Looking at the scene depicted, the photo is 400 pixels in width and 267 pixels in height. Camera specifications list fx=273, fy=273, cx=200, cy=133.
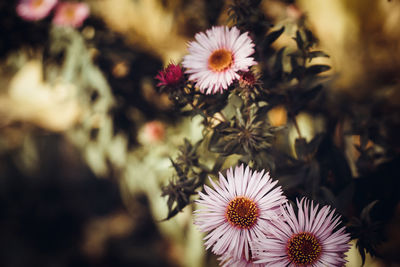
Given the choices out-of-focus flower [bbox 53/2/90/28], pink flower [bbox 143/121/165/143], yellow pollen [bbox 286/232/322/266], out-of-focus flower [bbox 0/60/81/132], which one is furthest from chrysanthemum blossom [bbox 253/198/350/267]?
out-of-focus flower [bbox 0/60/81/132]

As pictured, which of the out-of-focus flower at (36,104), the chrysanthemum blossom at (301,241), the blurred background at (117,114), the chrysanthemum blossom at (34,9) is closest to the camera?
the chrysanthemum blossom at (301,241)

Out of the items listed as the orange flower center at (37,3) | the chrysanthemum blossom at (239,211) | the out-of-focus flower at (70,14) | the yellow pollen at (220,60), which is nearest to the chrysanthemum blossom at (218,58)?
the yellow pollen at (220,60)

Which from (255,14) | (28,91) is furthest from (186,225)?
(28,91)

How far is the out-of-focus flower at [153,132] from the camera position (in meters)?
0.91

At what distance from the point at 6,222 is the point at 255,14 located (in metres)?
1.56

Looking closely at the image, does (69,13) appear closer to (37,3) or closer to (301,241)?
(37,3)

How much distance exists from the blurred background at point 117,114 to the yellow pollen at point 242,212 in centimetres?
26

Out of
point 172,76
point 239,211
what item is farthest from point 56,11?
point 239,211

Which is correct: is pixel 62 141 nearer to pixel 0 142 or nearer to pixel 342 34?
pixel 0 142

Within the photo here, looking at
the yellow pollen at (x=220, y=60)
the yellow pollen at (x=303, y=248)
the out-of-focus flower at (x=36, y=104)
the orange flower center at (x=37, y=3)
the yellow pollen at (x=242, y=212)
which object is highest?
the orange flower center at (x=37, y=3)

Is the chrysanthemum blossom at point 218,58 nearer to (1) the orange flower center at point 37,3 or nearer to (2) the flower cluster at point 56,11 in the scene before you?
(2) the flower cluster at point 56,11

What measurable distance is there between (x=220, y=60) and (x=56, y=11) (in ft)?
2.59

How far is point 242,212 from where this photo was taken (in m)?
0.37

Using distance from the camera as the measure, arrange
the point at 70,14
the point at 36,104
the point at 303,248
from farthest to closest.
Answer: the point at 36,104
the point at 70,14
the point at 303,248
